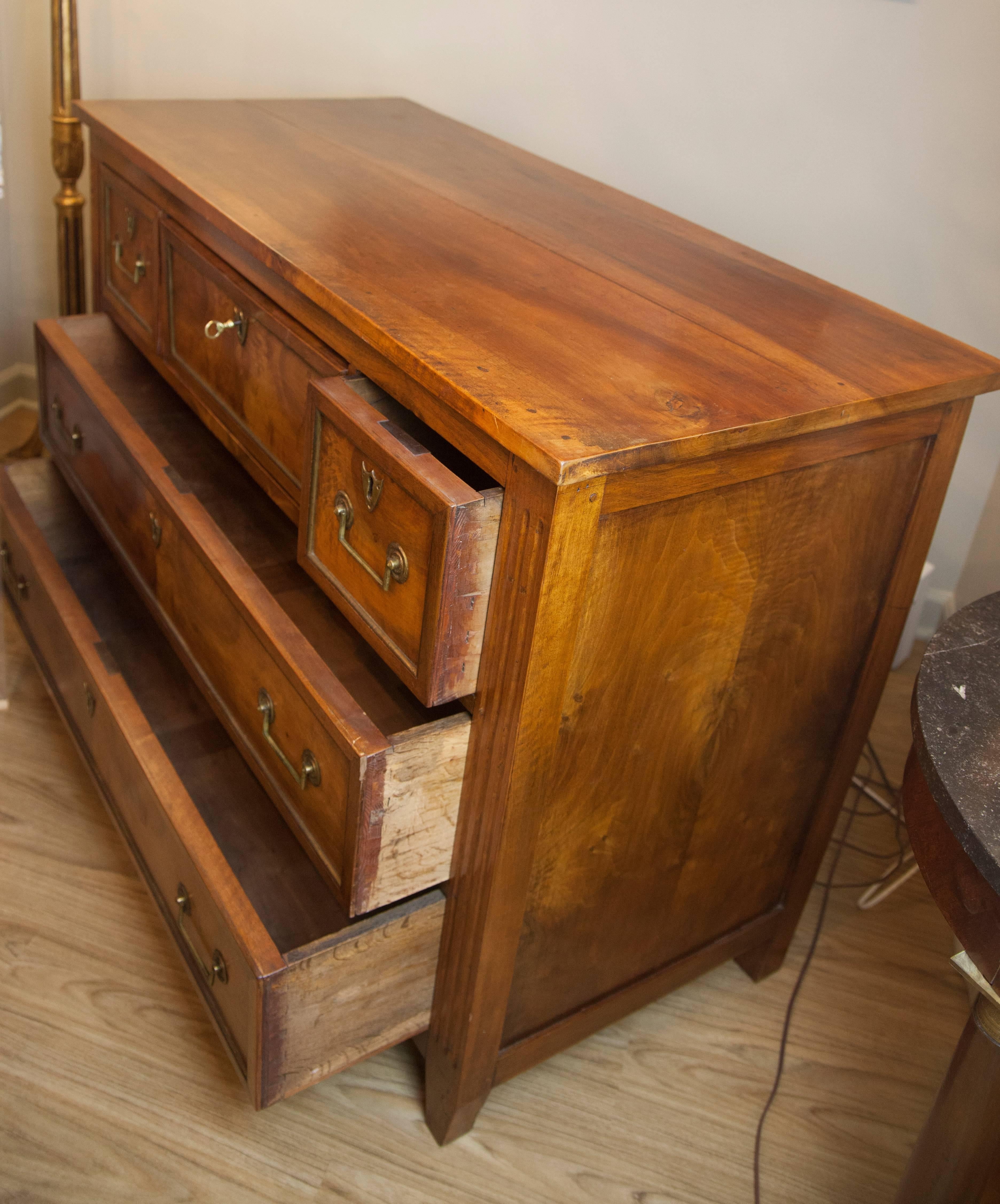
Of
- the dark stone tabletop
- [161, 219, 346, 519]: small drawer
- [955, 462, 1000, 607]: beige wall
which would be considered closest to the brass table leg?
the dark stone tabletop

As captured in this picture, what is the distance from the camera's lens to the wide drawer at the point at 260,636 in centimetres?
94

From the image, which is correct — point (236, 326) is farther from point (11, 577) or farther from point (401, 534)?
point (11, 577)

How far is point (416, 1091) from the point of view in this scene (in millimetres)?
1230

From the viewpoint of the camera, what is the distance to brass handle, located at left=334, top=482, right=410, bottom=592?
884mm

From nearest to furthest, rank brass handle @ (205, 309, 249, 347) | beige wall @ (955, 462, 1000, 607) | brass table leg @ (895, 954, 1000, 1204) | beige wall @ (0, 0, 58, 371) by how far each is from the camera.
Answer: brass table leg @ (895, 954, 1000, 1204) → brass handle @ (205, 309, 249, 347) → beige wall @ (955, 462, 1000, 607) → beige wall @ (0, 0, 58, 371)

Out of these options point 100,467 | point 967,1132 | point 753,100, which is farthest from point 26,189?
point 967,1132

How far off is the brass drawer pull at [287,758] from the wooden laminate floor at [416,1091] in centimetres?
39

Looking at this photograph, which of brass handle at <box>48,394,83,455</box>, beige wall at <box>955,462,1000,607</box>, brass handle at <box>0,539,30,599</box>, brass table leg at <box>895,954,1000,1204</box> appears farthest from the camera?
beige wall at <box>955,462,1000,607</box>

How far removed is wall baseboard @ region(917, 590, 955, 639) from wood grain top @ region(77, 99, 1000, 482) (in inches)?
39.0

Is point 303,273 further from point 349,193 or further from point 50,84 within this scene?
point 50,84

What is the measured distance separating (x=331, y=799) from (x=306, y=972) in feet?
0.49

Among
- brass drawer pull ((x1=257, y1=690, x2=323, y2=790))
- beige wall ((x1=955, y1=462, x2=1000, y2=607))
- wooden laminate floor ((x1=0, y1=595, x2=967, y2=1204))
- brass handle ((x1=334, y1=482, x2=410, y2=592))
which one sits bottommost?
wooden laminate floor ((x1=0, y1=595, x2=967, y2=1204))

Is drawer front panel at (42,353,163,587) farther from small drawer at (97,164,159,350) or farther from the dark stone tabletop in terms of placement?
the dark stone tabletop

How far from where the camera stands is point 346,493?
0.95m
